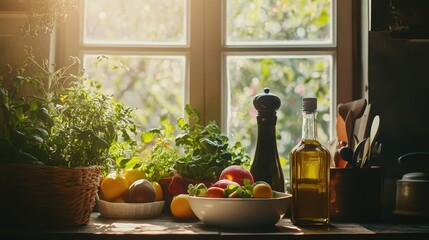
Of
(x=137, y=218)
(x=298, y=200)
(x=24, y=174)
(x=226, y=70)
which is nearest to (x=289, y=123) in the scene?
(x=226, y=70)

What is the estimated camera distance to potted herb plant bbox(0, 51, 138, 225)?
1555 millimetres

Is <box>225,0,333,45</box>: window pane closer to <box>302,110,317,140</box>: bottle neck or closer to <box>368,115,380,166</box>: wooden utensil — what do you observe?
<box>368,115,380,166</box>: wooden utensil

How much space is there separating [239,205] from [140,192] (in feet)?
1.16

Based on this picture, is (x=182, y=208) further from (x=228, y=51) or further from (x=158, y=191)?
(x=228, y=51)

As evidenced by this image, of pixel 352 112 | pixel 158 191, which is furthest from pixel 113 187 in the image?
pixel 352 112

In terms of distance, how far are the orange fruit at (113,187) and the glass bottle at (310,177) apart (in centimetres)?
48

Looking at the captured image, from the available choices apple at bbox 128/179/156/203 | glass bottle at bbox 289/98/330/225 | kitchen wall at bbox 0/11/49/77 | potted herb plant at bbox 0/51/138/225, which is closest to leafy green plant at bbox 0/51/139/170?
potted herb plant at bbox 0/51/138/225

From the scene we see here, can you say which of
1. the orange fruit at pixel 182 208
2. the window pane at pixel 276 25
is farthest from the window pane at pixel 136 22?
the orange fruit at pixel 182 208

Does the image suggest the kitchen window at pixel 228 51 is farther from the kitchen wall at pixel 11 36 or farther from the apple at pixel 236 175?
the apple at pixel 236 175

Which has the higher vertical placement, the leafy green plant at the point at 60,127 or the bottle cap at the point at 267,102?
the bottle cap at the point at 267,102

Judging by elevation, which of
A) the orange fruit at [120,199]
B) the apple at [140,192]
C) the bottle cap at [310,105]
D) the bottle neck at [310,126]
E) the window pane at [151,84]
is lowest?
the orange fruit at [120,199]

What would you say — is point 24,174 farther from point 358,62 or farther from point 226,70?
point 358,62

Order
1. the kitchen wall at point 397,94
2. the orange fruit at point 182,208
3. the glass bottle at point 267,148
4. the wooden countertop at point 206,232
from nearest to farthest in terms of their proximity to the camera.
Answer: the wooden countertop at point 206,232 < the orange fruit at point 182,208 < the glass bottle at point 267,148 < the kitchen wall at point 397,94

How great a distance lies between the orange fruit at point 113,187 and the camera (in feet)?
5.87
